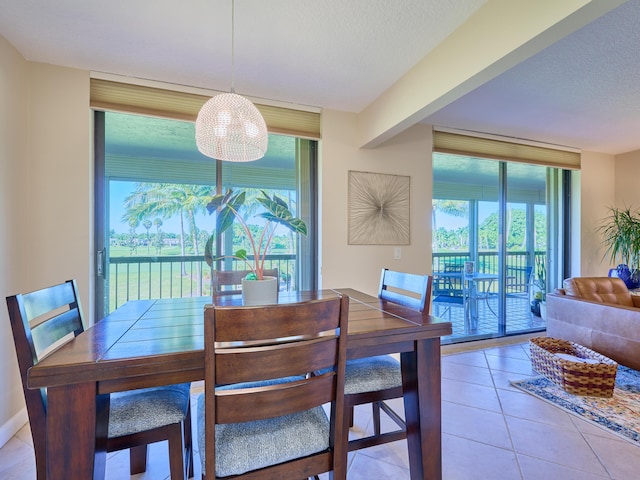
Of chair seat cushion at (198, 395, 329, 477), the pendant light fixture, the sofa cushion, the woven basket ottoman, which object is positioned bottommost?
the woven basket ottoman

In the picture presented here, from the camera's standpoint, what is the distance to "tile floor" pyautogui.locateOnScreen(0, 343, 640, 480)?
154 cm

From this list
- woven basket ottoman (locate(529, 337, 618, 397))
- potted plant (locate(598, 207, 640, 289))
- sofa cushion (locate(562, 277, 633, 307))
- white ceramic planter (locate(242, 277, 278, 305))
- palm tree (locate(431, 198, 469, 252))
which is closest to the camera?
white ceramic planter (locate(242, 277, 278, 305))

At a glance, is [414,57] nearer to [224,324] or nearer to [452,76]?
[452,76]

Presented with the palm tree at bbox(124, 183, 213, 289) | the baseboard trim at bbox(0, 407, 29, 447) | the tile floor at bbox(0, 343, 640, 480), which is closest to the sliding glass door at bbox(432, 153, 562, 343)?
the tile floor at bbox(0, 343, 640, 480)

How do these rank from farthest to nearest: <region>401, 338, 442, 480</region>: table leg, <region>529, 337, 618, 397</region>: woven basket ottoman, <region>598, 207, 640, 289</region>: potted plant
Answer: <region>598, 207, 640, 289</region>: potted plant → <region>529, 337, 618, 397</region>: woven basket ottoman → <region>401, 338, 442, 480</region>: table leg

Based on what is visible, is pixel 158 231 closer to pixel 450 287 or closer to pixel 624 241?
pixel 450 287

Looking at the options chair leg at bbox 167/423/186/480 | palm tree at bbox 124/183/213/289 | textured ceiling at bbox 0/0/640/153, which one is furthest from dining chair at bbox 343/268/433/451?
palm tree at bbox 124/183/213/289

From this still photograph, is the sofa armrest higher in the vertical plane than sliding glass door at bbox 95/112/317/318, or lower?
lower

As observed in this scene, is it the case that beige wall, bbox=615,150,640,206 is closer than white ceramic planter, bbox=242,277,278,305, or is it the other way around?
white ceramic planter, bbox=242,277,278,305

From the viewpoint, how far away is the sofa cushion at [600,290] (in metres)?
2.92

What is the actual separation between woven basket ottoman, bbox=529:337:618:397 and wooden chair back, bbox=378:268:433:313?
1.53 m

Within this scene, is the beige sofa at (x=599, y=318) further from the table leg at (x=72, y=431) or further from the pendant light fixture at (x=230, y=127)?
the table leg at (x=72, y=431)

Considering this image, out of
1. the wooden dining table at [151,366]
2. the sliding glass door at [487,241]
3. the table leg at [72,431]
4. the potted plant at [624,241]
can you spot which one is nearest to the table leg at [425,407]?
the wooden dining table at [151,366]

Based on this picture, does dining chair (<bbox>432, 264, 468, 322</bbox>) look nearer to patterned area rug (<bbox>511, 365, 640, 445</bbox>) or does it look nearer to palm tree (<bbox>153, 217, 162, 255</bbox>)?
patterned area rug (<bbox>511, 365, 640, 445</bbox>)
